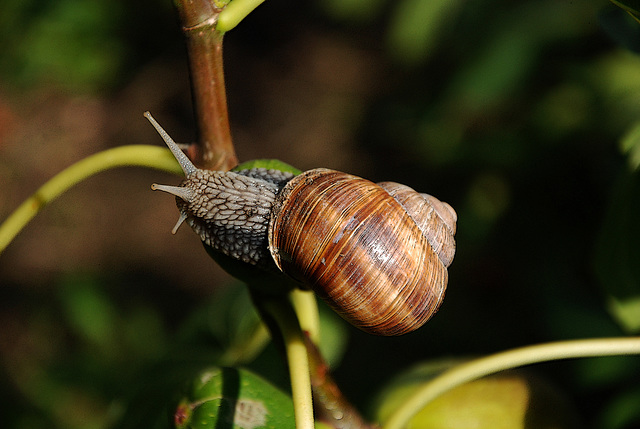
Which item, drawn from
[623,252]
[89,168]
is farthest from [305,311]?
[623,252]


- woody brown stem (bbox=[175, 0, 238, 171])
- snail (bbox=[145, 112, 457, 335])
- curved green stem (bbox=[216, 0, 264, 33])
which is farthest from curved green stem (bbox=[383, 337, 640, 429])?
curved green stem (bbox=[216, 0, 264, 33])

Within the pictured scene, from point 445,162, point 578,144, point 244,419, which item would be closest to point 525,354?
point 244,419

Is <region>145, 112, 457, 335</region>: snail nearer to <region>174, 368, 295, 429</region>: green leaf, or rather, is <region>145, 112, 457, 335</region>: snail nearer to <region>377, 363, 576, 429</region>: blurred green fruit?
<region>174, 368, 295, 429</region>: green leaf

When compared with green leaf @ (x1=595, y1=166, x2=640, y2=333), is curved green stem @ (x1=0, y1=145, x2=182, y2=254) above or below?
above

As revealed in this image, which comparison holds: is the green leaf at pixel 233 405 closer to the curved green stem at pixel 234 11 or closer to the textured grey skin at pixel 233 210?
the textured grey skin at pixel 233 210

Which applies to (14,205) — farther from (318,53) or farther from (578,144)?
(578,144)

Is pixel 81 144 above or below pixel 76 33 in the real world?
below
